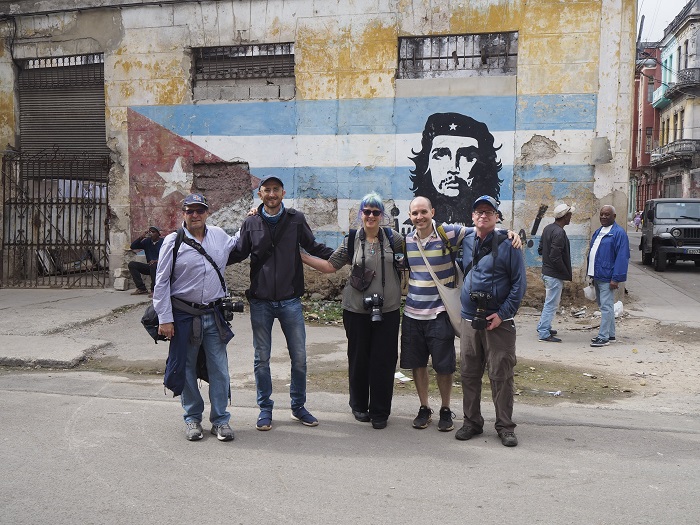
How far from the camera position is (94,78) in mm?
12352

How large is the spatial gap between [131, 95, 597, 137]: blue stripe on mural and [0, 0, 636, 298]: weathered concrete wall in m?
0.02

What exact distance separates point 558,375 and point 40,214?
33.4 ft

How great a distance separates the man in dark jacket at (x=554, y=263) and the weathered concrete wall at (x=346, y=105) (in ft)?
6.14

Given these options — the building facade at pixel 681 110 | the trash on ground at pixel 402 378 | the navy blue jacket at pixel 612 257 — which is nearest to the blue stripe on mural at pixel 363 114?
the navy blue jacket at pixel 612 257

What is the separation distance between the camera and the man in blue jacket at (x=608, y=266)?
8375mm

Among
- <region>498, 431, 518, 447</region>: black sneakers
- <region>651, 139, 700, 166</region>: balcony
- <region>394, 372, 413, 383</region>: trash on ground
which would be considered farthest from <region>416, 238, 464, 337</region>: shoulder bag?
<region>651, 139, 700, 166</region>: balcony

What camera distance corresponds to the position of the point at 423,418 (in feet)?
17.0

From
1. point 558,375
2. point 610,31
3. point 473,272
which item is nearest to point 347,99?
point 610,31

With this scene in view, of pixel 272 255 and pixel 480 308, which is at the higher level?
pixel 272 255

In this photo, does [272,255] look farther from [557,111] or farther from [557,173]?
[557,111]

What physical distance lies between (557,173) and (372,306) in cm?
647

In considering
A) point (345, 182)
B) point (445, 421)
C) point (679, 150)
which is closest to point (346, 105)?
point (345, 182)

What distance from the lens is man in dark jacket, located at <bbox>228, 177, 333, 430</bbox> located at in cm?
511

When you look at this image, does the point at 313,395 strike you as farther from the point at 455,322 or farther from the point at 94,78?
the point at 94,78
